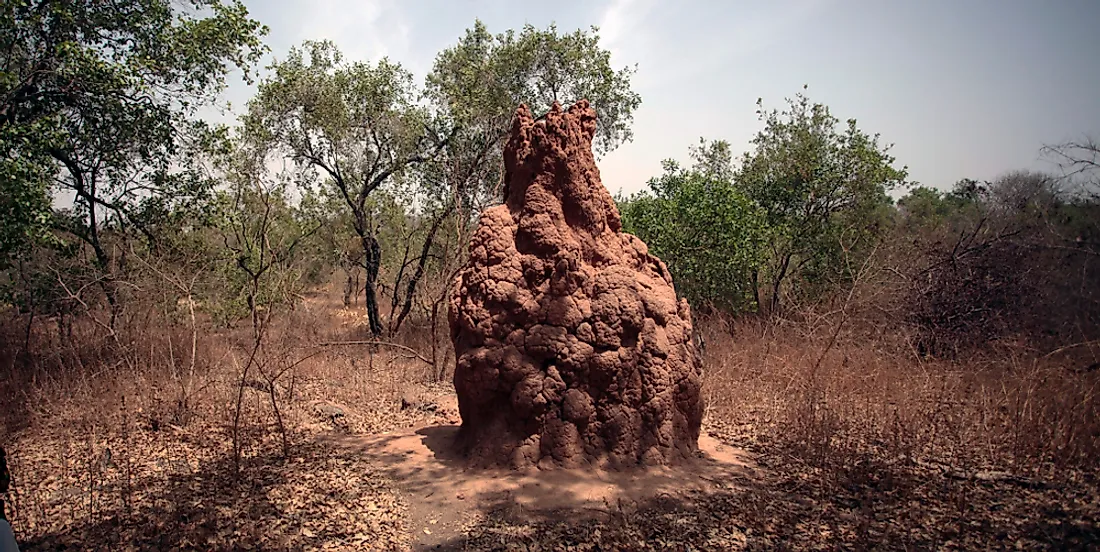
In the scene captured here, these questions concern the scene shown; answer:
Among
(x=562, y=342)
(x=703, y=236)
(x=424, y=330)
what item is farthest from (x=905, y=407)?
(x=424, y=330)

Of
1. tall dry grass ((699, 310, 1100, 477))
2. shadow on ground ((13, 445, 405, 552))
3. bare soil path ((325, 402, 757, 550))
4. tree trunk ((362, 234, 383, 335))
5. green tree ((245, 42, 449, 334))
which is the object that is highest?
green tree ((245, 42, 449, 334))

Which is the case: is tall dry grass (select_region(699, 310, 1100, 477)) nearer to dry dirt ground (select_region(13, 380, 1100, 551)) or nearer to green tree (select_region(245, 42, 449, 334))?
dry dirt ground (select_region(13, 380, 1100, 551))

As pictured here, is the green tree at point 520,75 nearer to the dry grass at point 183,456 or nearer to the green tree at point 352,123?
the green tree at point 352,123

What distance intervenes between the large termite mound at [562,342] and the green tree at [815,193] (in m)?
8.11

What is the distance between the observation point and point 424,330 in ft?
41.9

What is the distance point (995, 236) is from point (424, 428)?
961cm

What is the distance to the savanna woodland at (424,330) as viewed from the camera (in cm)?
397

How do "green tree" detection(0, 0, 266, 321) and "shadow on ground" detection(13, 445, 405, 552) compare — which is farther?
"green tree" detection(0, 0, 266, 321)

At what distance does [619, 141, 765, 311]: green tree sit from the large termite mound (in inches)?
239

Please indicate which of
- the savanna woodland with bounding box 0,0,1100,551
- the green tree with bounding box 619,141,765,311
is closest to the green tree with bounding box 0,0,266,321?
the savanna woodland with bounding box 0,0,1100,551

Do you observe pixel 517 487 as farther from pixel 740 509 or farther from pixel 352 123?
pixel 352 123

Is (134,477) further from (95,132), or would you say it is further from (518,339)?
(95,132)

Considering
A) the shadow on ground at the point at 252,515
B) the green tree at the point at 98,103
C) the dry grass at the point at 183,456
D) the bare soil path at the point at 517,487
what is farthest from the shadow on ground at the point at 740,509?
the green tree at the point at 98,103

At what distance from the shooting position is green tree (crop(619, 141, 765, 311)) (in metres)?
11.2
